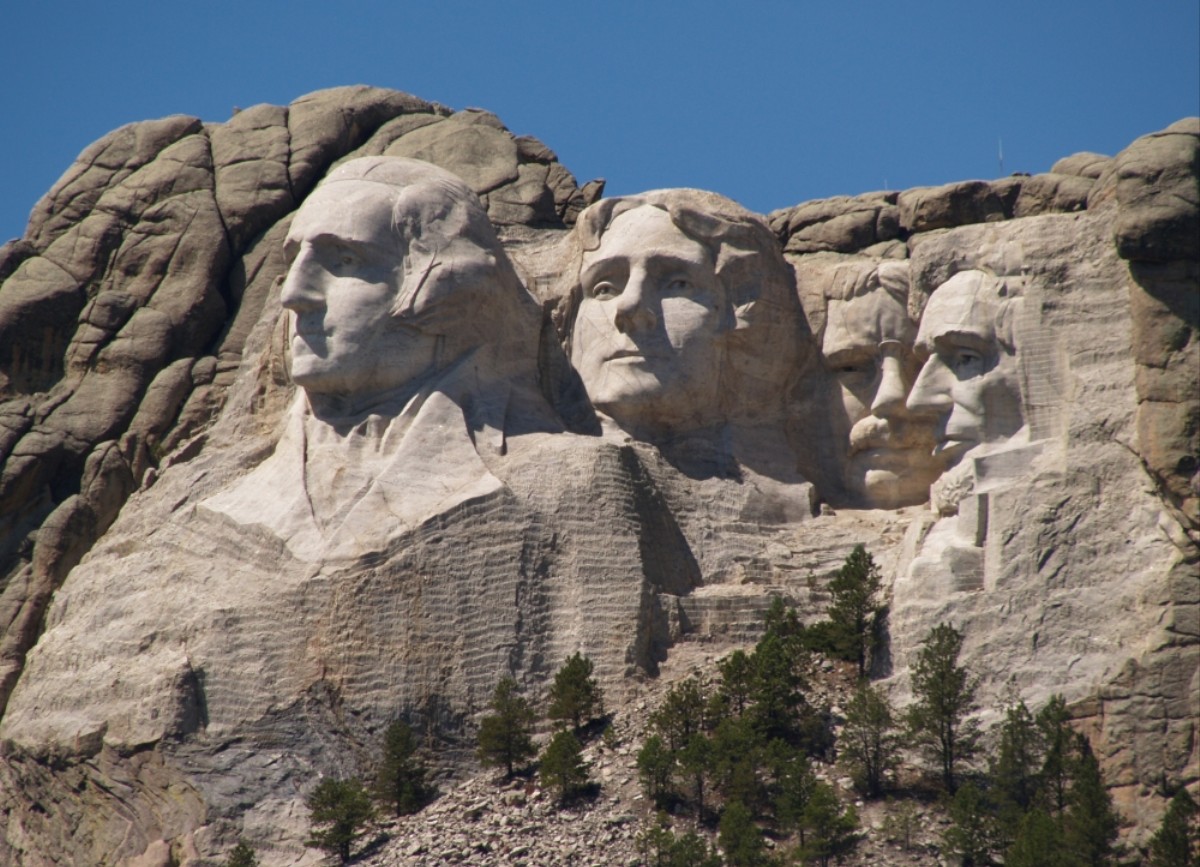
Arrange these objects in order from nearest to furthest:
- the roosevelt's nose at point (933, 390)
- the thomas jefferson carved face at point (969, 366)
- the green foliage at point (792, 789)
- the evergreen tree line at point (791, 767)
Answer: the evergreen tree line at point (791, 767) → the green foliage at point (792, 789) → the thomas jefferson carved face at point (969, 366) → the roosevelt's nose at point (933, 390)

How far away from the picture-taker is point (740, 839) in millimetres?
25453

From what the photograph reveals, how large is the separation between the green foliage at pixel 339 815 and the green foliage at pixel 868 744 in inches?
156

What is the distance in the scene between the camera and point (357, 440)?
29.2 meters

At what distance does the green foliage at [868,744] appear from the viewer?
26.5 metres

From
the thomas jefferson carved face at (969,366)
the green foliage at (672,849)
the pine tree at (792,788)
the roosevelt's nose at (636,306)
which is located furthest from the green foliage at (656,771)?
the roosevelt's nose at (636,306)

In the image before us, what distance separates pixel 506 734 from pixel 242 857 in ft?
7.83

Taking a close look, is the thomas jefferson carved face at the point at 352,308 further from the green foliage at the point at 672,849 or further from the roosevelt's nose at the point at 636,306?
the green foliage at the point at 672,849

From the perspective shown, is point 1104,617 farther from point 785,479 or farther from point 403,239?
point 403,239

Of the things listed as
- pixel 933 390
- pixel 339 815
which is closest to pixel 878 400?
pixel 933 390

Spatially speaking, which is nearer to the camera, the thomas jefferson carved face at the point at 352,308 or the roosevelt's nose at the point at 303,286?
the thomas jefferson carved face at the point at 352,308

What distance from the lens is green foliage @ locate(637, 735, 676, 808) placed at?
1037 inches

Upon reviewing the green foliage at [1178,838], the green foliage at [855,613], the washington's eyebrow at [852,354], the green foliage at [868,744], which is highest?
the washington's eyebrow at [852,354]

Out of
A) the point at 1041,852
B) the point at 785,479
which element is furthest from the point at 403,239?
the point at 1041,852

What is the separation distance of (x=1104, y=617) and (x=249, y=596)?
730cm
